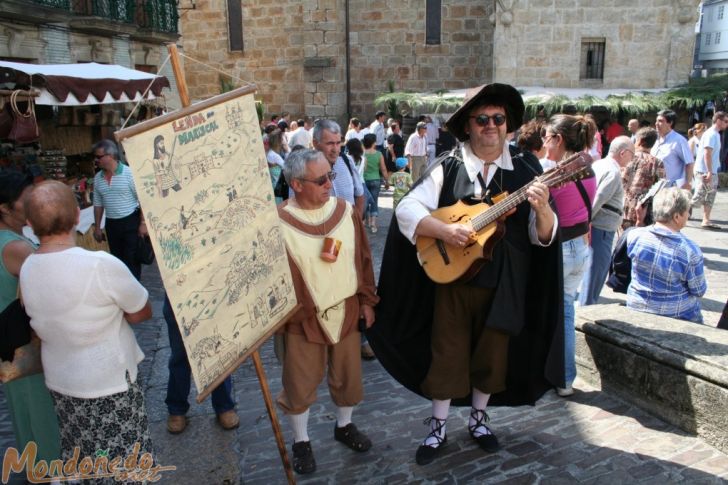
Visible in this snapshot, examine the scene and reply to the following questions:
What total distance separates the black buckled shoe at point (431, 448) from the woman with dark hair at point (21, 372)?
1972 millimetres

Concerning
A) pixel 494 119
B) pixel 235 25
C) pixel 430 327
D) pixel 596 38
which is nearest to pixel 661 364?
pixel 430 327

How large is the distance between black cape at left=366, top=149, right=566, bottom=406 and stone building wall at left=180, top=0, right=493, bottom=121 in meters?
16.3

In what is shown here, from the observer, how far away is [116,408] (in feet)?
8.91

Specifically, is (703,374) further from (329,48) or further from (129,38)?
(329,48)

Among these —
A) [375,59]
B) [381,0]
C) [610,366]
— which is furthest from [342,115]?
[610,366]

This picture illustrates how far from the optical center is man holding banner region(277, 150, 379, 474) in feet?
10.8

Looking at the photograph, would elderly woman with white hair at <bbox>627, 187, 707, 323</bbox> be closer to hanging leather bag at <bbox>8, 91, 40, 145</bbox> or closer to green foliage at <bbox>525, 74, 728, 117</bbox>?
hanging leather bag at <bbox>8, 91, 40, 145</bbox>

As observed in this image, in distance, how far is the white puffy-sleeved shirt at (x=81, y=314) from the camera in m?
2.49

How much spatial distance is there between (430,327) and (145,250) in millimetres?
3531

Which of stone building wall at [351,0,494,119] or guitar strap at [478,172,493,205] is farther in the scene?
stone building wall at [351,0,494,119]

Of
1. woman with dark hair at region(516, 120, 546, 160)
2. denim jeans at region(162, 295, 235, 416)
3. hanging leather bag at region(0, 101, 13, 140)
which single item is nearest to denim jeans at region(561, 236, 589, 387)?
woman with dark hair at region(516, 120, 546, 160)

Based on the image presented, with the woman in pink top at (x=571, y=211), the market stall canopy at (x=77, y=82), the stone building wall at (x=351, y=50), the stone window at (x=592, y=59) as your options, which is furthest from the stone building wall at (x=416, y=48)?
the woman in pink top at (x=571, y=211)

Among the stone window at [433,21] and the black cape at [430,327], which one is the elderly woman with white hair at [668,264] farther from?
the stone window at [433,21]

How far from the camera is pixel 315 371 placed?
340cm
